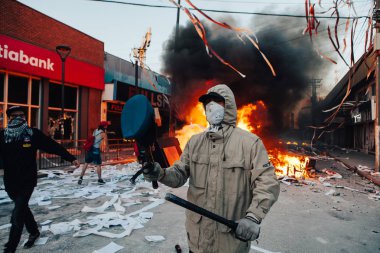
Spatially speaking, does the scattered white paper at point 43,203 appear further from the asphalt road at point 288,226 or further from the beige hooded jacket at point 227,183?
the beige hooded jacket at point 227,183

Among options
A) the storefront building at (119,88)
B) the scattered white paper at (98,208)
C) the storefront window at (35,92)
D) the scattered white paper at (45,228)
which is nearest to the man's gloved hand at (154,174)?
the scattered white paper at (45,228)

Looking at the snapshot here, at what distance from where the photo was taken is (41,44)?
12.9m

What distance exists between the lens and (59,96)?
14344 mm

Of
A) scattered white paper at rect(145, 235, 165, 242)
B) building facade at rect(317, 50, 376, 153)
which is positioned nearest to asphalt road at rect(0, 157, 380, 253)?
scattered white paper at rect(145, 235, 165, 242)

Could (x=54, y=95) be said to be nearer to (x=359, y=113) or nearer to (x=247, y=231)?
(x=247, y=231)

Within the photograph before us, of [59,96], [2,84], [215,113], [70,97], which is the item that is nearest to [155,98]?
[70,97]

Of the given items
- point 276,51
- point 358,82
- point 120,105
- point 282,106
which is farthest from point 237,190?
point 358,82

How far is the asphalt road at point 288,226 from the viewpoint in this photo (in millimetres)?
3777

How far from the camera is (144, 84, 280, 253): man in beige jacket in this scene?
74.5 inches

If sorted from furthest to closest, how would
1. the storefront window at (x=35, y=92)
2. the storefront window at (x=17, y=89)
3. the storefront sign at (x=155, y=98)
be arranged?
the storefront sign at (x=155, y=98)
the storefront window at (x=35, y=92)
the storefront window at (x=17, y=89)

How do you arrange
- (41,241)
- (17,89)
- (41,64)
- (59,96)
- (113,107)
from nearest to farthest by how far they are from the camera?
(41,241), (17,89), (41,64), (59,96), (113,107)

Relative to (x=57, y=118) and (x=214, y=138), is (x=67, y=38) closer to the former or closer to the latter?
(x=57, y=118)

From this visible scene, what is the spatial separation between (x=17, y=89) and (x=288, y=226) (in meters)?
12.6

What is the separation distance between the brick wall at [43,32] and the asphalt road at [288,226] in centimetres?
936
